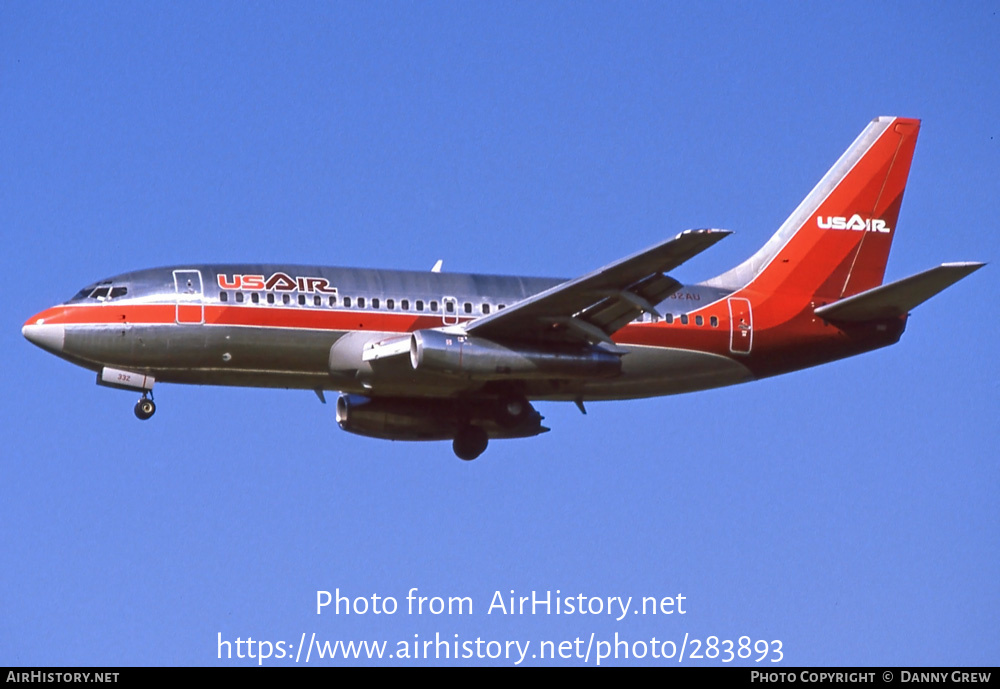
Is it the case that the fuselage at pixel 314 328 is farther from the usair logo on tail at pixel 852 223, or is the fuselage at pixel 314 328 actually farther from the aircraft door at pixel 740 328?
the usair logo on tail at pixel 852 223

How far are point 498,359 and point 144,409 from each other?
9.05 meters

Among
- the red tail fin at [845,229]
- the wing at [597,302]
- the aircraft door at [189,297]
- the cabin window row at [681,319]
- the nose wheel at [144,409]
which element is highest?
the red tail fin at [845,229]

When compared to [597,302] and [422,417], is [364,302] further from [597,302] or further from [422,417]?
[597,302]

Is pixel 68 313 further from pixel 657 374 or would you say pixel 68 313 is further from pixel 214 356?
pixel 657 374

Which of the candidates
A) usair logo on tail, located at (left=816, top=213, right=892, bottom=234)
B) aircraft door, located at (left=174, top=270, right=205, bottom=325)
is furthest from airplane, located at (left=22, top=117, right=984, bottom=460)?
usair logo on tail, located at (left=816, top=213, right=892, bottom=234)

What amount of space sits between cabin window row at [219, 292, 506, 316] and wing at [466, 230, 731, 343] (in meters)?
1.74

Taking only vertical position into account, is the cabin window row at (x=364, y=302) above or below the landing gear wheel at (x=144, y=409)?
above

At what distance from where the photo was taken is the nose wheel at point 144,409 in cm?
4556

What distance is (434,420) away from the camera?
49.6 m

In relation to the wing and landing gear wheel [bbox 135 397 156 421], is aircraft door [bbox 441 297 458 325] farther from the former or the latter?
landing gear wheel [bbox 135 397 156 421]

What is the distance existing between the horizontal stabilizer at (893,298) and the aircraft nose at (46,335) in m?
20.3

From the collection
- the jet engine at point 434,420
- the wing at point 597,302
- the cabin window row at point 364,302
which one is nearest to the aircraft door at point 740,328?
the wing at point 597,302

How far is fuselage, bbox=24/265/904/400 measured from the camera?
45.1 m
